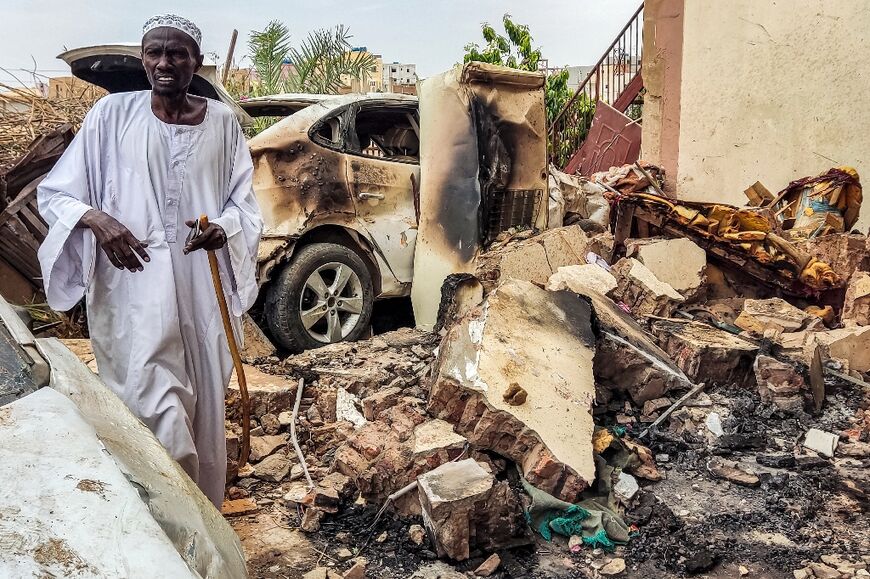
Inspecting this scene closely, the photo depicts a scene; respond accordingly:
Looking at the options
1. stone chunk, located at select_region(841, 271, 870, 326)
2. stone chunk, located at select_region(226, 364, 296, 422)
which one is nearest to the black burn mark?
stone chunk, located at select_region(226, 364, 296, 422)

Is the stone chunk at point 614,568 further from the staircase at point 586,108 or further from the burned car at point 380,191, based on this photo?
the staircase at point 586,108

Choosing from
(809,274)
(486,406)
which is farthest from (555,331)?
(809,274)

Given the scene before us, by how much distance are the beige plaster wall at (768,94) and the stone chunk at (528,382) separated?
17.1 feet

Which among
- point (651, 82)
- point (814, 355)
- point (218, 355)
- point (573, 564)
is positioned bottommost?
point (573, 564)

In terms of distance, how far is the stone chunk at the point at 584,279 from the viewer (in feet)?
18.1

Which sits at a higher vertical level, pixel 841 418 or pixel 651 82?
pixel 651 82

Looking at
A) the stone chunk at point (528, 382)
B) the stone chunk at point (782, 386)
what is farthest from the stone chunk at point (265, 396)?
the stone chunk at point (782, 386)

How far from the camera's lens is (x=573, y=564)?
3.08m

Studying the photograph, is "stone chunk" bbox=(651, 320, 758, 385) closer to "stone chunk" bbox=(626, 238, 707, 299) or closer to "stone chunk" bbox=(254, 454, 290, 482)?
"stone chunk" bbox=(626, 238, 707, 299)

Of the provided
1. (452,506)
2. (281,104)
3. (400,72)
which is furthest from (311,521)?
(400,72)

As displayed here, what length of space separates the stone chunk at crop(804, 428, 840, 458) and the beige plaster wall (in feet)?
14.5

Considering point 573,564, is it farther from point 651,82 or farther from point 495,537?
point 651,82

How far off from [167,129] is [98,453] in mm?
1601

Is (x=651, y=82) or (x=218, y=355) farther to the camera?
(x=651, y=82)
